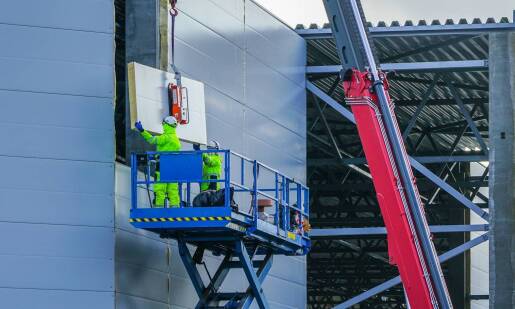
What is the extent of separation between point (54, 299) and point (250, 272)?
375 cm

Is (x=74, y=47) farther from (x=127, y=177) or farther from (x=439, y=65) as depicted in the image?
(x=439, y=65)

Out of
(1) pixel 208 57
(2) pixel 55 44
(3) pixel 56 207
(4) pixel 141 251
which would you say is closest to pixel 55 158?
(3) pixel 56 207

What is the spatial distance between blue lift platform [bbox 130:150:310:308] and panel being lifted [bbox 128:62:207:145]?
85cm

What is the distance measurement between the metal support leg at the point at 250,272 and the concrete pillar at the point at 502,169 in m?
10.2

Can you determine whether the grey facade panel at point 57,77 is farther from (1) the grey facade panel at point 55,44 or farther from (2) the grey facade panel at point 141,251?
(2) the grey facade panel at point 141,251

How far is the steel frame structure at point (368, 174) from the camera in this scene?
36.4m

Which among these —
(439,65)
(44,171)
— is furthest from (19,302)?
(439,65)

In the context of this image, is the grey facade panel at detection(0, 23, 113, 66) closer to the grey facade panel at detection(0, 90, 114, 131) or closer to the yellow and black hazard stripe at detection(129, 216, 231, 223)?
the grey facade panel at detection(0, 90, 114, 131)

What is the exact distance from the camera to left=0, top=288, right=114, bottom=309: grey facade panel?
23.8 m

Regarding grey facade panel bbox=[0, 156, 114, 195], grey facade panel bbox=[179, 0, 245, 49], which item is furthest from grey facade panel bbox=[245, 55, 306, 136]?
grey facade panel bbox=[0, 156, 114, 195]

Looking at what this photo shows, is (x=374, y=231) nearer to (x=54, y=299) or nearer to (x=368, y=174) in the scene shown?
(x=368, y=174)

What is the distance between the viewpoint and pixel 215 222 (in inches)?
930

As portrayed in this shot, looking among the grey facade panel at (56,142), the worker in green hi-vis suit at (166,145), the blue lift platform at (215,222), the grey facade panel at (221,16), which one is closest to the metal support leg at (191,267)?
the blue lift platform at (215,222)

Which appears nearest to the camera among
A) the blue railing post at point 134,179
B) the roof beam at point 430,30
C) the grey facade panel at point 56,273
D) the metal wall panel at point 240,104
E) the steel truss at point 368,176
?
the grey facade panel at point 56,273
